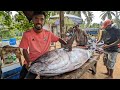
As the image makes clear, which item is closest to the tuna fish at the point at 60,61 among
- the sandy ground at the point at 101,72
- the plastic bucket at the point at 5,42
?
the sandy ground at the point at 101,72

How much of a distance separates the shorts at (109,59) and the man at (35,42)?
83 cm

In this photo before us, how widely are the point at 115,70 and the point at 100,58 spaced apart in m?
0.24

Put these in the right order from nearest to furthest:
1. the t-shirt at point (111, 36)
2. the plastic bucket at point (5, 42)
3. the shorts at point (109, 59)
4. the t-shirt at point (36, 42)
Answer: the t-shirt at point (36, 42) → the plastic bucket at point (5, 42) → the t-shirt at point (111, 36) → the shorts at point (109, 59)

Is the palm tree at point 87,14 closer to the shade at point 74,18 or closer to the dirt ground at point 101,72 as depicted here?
the shade at point 74,18

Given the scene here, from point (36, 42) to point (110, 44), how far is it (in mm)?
984

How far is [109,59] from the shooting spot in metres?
2.45

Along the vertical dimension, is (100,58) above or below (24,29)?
below

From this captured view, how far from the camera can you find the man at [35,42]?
2059 mm

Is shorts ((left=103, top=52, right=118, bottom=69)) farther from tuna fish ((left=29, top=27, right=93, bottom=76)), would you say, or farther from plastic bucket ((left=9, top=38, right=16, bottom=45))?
plastic bucket ((left=9, top=38, right=16, bottom=45))

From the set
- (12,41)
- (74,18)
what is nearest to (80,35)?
(74,18)

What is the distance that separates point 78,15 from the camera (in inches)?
90.8

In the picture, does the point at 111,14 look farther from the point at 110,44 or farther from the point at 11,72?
the point at 11,72

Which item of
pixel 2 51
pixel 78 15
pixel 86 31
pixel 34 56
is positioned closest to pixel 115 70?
pixel 86 31
